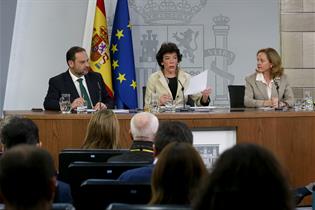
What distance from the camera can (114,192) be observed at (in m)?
2.92

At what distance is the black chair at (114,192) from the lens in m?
2.91

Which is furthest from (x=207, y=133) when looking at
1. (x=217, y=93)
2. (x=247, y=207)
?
(x=247, y=207)

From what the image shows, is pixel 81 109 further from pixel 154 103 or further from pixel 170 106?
pixel 170 106

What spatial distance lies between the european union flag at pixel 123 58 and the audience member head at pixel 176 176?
17.1 ft

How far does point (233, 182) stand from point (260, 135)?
14.4 feet

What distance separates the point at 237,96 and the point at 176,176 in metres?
4.53

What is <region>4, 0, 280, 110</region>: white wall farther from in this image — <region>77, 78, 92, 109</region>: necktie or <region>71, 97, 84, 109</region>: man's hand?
<region>71, 97, 84, 109</region>: man's hand

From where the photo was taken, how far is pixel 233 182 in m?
1.69

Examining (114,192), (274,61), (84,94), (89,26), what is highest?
(89,26)

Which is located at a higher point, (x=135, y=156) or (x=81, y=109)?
(x=81, y=109)

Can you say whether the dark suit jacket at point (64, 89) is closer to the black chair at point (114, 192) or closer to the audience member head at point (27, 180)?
the black chair at point (114, 192)

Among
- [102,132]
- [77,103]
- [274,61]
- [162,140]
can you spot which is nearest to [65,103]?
[77,103]

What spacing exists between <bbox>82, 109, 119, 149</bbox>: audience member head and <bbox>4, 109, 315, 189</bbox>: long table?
4.39ft

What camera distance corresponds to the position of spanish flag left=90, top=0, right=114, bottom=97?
7.60 meters
